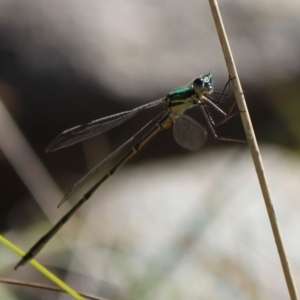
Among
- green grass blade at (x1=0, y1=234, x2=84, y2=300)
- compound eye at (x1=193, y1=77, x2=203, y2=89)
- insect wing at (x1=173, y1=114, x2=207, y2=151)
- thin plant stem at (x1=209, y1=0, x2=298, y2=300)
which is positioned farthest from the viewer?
insect wing at (x1=173, y1=114, x2=207, y2=151)

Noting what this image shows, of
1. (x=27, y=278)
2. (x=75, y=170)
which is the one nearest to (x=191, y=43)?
(x=75, y=170)

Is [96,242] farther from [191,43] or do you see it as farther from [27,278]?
[191,43]

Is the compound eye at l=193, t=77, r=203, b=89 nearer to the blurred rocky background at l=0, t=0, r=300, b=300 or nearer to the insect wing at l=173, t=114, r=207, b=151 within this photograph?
the insect wing at l=173, t=114, r=207, b=151

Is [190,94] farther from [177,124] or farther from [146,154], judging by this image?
[146,154]

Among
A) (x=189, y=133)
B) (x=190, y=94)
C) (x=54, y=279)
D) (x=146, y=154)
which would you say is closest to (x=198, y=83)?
(x=190, y=94)

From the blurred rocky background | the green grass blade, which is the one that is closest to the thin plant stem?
the green grass blade

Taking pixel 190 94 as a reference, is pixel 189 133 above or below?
below
